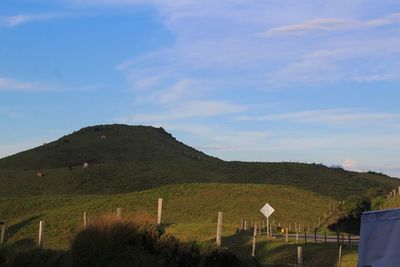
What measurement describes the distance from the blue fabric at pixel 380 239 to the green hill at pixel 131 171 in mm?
81661

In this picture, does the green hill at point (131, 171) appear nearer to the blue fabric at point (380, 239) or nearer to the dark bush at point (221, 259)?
the dark bush at point (221, 259)

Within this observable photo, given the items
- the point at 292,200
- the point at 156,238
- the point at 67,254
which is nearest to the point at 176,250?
the point at 156,238

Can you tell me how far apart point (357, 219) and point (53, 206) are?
111ft

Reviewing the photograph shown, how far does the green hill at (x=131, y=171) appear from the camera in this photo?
9419 cm

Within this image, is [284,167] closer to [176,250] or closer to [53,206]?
[53,206]

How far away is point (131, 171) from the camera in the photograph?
103500mm

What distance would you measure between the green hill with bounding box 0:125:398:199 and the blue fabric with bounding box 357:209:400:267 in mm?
81661

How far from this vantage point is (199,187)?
3287 inches

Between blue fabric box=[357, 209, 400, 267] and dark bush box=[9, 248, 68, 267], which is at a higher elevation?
blue fabric box=[357, 209, 400, 267]

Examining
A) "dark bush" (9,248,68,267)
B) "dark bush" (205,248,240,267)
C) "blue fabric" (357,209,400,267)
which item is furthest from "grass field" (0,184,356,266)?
"blue fabric" (357,209,400,267)

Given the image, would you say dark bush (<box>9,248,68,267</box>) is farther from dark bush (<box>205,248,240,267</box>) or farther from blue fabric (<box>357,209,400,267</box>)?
blue fabric (<box>357,209,400,267</box>)

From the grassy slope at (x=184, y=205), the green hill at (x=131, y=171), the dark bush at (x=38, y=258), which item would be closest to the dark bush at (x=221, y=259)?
the dark bush at (x=38, y=258)

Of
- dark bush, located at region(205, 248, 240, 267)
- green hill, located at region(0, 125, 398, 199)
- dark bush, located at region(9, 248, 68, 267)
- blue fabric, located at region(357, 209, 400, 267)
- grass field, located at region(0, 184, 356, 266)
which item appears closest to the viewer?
blue fabric, located at region(357, 209, 400, 267)

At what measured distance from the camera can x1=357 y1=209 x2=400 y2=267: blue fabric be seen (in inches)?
333
